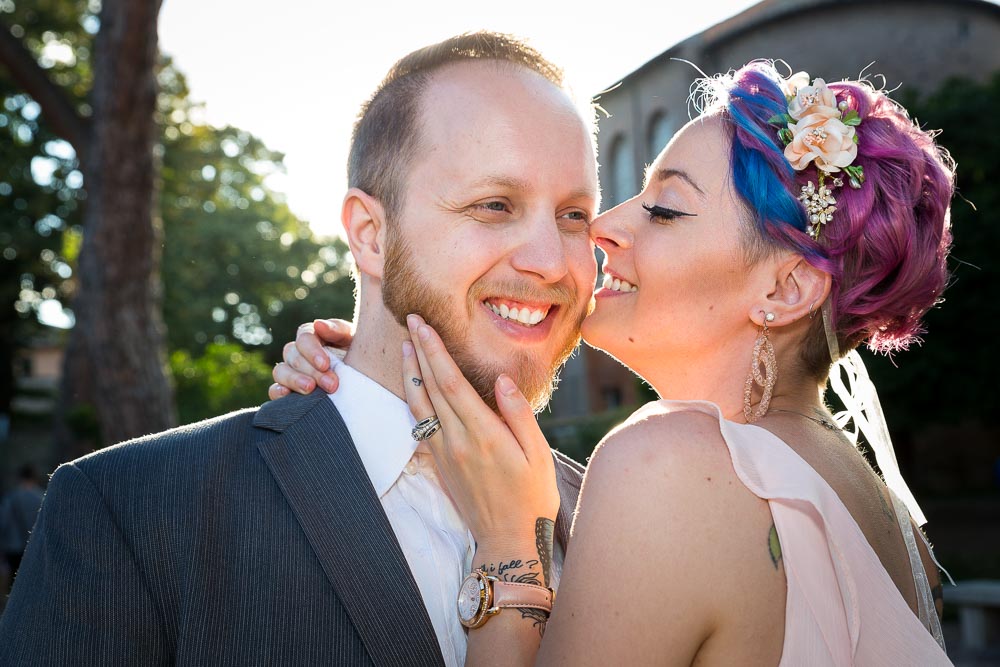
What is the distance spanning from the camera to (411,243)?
3.01 metres

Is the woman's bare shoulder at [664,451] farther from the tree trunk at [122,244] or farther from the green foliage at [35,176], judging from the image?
the green foliage at [35,176]

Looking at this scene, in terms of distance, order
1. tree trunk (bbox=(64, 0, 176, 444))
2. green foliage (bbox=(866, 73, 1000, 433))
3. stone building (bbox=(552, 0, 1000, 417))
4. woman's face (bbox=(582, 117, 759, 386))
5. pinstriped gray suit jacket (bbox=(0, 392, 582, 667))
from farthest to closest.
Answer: stone building (bbox=(552, 0, 1000, 417)), green foliage (bbox=(866, 73, 1000, 433)), tree trunk (bbox=(64, 0, 176, 444)), woman's face (bbox=(582, 117, 759, 386)), pinstriped gray suit jacket (bbox=(0, 392, 582, 667))

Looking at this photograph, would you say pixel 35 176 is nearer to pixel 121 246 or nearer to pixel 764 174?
pixel 121 246

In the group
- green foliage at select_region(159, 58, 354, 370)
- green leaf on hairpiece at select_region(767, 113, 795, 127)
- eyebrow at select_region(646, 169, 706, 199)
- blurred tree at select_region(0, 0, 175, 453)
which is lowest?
green foliage at select_region(159, 58, 354, 370)

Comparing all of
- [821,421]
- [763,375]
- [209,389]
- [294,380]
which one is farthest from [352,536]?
[209,389]

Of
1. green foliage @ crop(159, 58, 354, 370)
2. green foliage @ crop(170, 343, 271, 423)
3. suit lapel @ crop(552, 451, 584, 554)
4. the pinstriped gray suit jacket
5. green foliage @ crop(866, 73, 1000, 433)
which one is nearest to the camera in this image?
the pinstriped gray suit jacket

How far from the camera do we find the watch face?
250cm

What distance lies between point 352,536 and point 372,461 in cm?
37

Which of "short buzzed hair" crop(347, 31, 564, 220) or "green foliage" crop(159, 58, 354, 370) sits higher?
"short buzzed hair" crop(347, 31, 564, 220)

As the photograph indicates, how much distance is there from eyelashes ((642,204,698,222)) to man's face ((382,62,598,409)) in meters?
0.30

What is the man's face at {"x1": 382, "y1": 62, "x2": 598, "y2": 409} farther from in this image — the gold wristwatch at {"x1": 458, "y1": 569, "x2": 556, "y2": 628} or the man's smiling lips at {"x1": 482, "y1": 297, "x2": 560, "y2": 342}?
the gold wristwatch at {"x1": 458, "y1": 569, "x2": 556, "y2": 628}

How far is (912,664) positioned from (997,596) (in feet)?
29.2

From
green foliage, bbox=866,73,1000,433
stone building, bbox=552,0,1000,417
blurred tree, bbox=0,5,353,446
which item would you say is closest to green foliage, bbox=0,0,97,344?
blurred tree, bbox=0,5,353,446

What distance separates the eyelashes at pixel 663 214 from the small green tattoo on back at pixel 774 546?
3.43 feet
